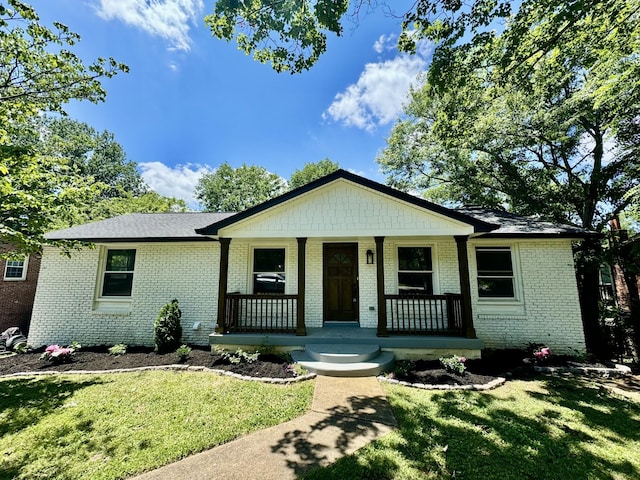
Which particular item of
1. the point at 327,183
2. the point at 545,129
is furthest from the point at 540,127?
the point at 327,183

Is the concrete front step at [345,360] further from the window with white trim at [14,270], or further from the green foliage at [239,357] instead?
the window with white trim at [14,270]

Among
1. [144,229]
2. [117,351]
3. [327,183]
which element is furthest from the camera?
[144,229]

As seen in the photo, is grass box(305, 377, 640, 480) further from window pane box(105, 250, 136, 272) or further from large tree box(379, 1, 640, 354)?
window pane box(105, 250, 136, 272)

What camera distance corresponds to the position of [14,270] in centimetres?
1291

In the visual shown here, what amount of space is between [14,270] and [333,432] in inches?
688

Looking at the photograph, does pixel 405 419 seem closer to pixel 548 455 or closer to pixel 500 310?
pixel 548 455

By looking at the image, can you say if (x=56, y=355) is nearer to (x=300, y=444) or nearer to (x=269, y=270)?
(x=269, y=270)

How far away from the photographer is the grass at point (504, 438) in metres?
3.08

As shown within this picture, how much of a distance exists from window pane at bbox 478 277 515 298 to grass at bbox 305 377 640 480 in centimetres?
302

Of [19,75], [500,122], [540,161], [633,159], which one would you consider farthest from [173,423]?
[540,161]

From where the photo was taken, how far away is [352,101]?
1359 centimetres

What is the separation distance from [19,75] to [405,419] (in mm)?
10929

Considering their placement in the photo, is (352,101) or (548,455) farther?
(352,101)

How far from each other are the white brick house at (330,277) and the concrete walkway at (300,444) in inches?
100
